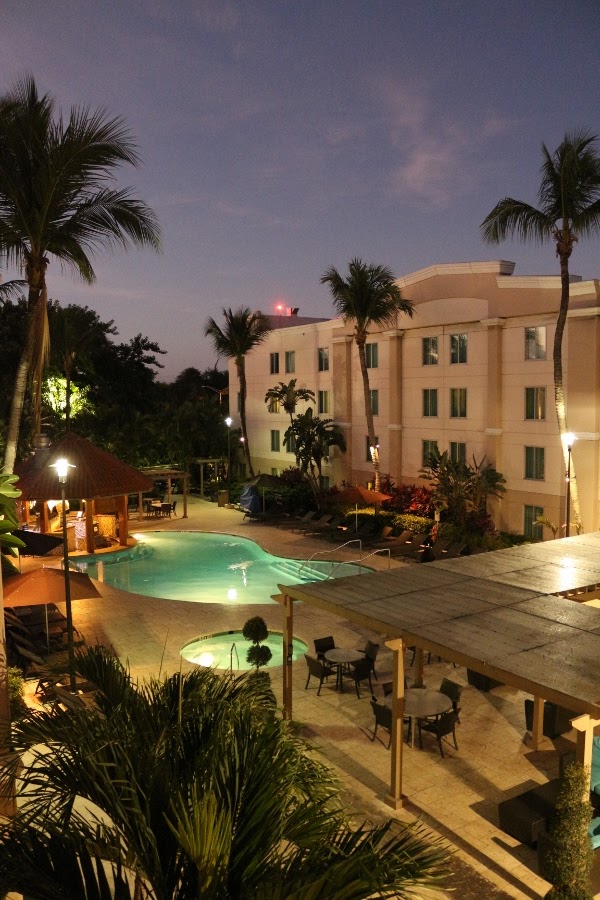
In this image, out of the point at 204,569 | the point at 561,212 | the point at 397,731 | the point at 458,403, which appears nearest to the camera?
the point at 397,731

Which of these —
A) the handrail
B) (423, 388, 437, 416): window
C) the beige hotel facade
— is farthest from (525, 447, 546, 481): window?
the handrail

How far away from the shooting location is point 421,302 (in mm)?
29312

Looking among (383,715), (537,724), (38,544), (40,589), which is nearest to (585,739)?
(537,724)

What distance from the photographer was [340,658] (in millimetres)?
12820

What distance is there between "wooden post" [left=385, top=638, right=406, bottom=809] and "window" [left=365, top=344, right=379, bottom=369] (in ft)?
79.3

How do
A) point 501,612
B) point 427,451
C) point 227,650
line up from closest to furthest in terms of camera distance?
point 501,612 < point 227,650 < point 427,451

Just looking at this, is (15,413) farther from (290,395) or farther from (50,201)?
(290,395)

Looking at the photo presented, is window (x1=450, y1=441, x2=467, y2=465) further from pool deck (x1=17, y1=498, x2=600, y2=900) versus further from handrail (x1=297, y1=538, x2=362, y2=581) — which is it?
pool deck (x1=17, y1=498, x2=600, y2=900)

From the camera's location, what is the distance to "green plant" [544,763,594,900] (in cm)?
686

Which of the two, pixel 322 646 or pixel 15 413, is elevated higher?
pixel 15 413

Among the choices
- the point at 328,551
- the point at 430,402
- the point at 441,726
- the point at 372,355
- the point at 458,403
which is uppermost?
the point at 372,355

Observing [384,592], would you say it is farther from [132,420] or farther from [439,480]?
[132,420]

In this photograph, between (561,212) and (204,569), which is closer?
(561,212)

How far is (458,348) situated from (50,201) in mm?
19067
